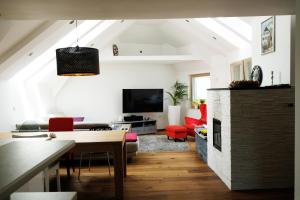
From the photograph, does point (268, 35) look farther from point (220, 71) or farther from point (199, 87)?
point (199, 87)

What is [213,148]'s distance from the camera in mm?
3920

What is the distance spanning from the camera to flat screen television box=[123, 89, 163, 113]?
800cm

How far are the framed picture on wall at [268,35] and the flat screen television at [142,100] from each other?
14.2 ft

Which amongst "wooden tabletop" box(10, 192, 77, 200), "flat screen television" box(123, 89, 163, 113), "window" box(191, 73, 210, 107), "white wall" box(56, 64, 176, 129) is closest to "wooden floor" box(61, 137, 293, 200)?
"wooden tabletop" box(10, 192, 77, 200)

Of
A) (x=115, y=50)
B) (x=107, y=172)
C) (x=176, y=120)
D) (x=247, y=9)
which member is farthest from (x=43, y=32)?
(x=176, y=120)

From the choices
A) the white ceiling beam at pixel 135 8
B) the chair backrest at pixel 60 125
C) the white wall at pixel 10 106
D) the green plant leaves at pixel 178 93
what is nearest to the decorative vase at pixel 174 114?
the green plant leaves at pixel 178 93

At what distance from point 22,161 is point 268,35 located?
12.8 feet

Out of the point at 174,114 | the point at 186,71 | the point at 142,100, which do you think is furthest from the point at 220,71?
the point at 142,100

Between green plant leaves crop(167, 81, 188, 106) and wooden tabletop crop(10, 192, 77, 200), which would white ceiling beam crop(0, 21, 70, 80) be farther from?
green plant leaves crop(167, 81, 188, 106)

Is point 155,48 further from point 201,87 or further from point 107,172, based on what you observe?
point 107,172

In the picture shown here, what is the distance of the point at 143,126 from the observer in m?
7.76

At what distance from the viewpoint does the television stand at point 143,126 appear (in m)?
7.64

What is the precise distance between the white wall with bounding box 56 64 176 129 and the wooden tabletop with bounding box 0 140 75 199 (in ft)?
22.5

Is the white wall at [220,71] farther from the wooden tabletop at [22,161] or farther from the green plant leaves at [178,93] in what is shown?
the wooden tabletop at [22,161]
